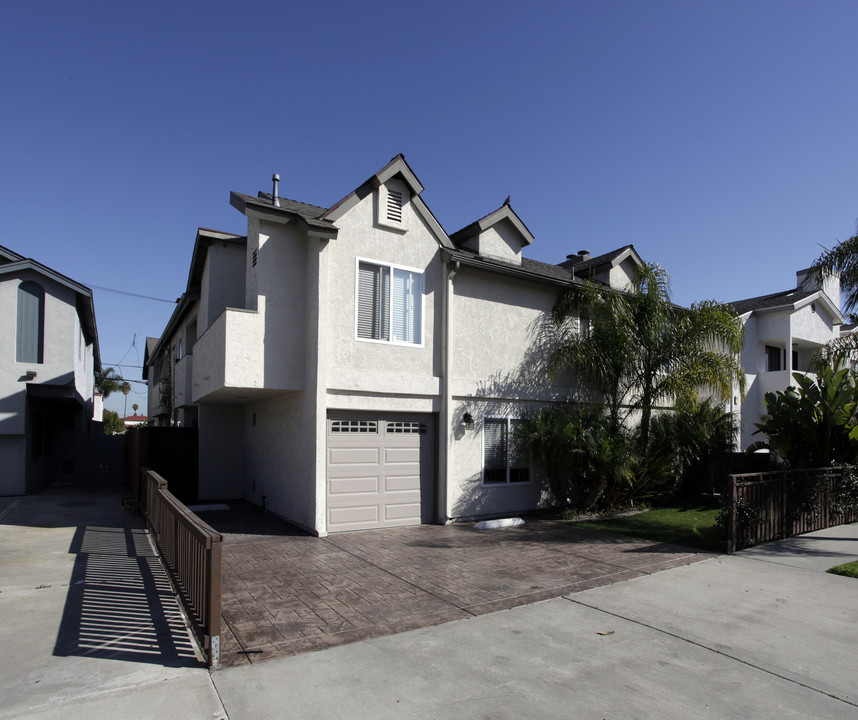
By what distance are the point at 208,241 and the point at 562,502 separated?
10.6 meters

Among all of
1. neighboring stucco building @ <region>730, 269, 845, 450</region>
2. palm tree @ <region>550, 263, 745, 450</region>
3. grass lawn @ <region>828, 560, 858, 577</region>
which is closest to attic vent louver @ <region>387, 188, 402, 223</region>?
palm tree @ <region>550, 263, 745, 450</region>

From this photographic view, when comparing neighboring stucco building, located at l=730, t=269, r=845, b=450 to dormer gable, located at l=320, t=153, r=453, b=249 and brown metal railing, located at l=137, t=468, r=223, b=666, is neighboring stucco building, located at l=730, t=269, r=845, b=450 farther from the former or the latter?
brown metal railing, located at l=137, t=468, r=223, b=666

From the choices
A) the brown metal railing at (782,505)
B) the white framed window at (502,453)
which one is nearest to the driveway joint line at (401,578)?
the white framed window at (502,453)

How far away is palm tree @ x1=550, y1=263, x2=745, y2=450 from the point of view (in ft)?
42.9

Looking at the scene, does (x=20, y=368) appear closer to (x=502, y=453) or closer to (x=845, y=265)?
(x=502, y=453)

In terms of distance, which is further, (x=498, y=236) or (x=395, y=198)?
(x=498, y=236)

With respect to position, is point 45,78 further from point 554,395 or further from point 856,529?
point 856,529

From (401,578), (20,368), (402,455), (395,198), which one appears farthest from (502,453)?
(20,368)

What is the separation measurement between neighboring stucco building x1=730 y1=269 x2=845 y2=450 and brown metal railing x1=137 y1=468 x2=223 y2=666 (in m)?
19.2

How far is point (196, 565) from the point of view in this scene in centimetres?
566

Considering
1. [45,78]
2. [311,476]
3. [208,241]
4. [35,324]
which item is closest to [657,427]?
[311,476]

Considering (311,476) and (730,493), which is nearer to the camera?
(730,493)

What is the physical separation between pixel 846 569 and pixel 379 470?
7747 millimetres

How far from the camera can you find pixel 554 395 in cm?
1395
